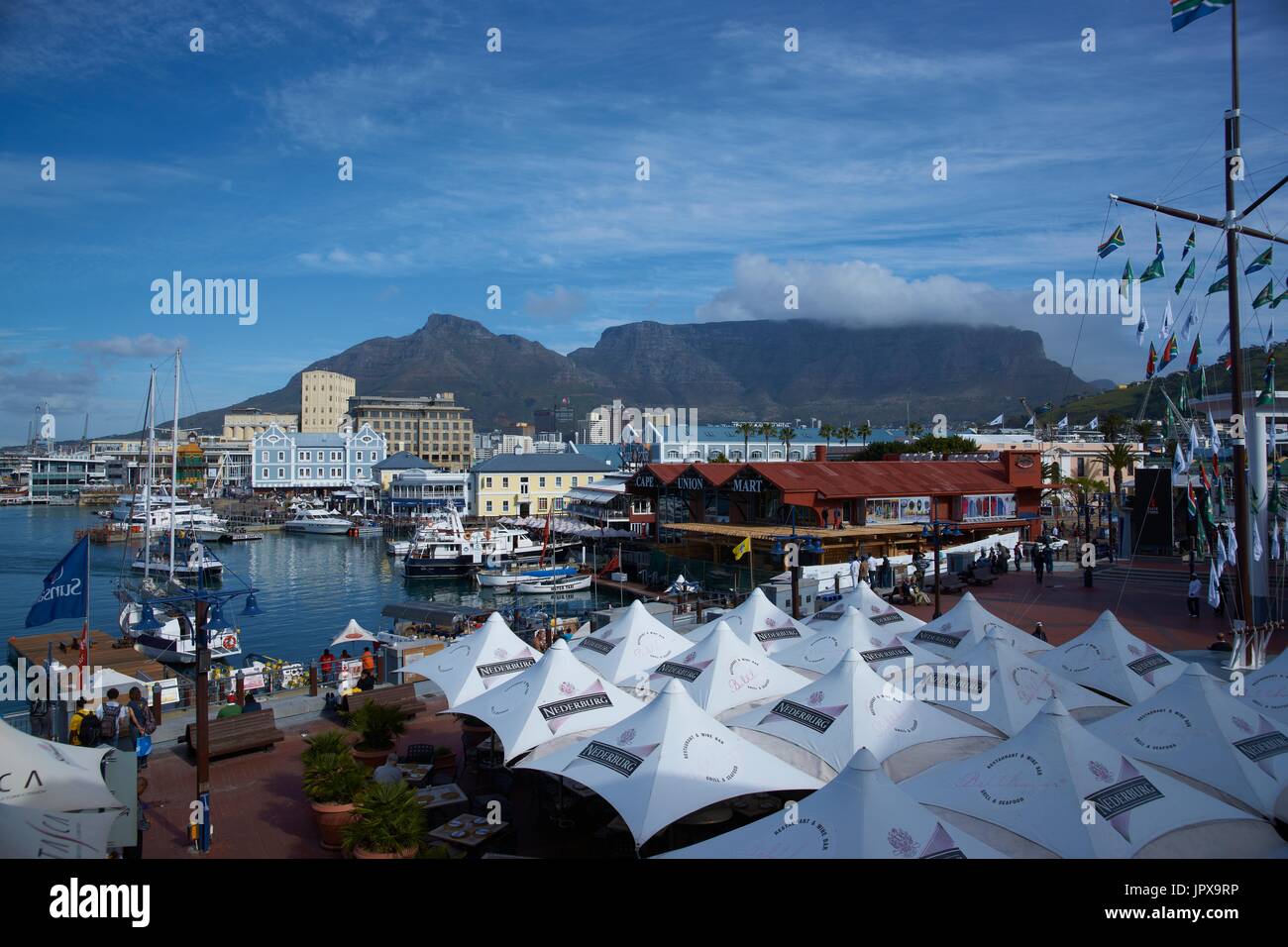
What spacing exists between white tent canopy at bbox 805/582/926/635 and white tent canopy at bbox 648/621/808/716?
15.4 ft

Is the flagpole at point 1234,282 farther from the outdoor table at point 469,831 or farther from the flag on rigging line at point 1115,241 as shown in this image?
the outdoor table at point 469,831

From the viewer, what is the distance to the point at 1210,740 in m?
9.84

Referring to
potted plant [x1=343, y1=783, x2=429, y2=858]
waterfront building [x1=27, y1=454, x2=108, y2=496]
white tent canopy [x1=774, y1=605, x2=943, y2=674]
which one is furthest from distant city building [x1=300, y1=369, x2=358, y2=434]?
potted plant [x1=343, y1=783, x2=429, y2=858]

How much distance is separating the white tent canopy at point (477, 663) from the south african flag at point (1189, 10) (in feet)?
49.7

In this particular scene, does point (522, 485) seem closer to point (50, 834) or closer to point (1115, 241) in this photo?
point (1115, 241)

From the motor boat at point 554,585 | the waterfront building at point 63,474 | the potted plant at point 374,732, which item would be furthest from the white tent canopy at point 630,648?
the waterfront building at point 63,474

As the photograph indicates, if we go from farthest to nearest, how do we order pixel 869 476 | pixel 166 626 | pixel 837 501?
pixel 869 476 → pixel 837 501 → pixel 166 626

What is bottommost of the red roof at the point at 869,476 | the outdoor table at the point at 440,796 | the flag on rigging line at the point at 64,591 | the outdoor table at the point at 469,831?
the outdoor table at the point at 469,831

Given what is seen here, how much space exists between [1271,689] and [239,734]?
15.9 m

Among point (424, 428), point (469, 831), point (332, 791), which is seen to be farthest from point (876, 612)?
point (424, 428)

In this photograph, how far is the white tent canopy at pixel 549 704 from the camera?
12.0m

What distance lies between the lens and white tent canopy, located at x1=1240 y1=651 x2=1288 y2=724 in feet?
38.8

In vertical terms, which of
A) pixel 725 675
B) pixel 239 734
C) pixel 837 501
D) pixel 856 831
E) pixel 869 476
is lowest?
pixel 239 734
